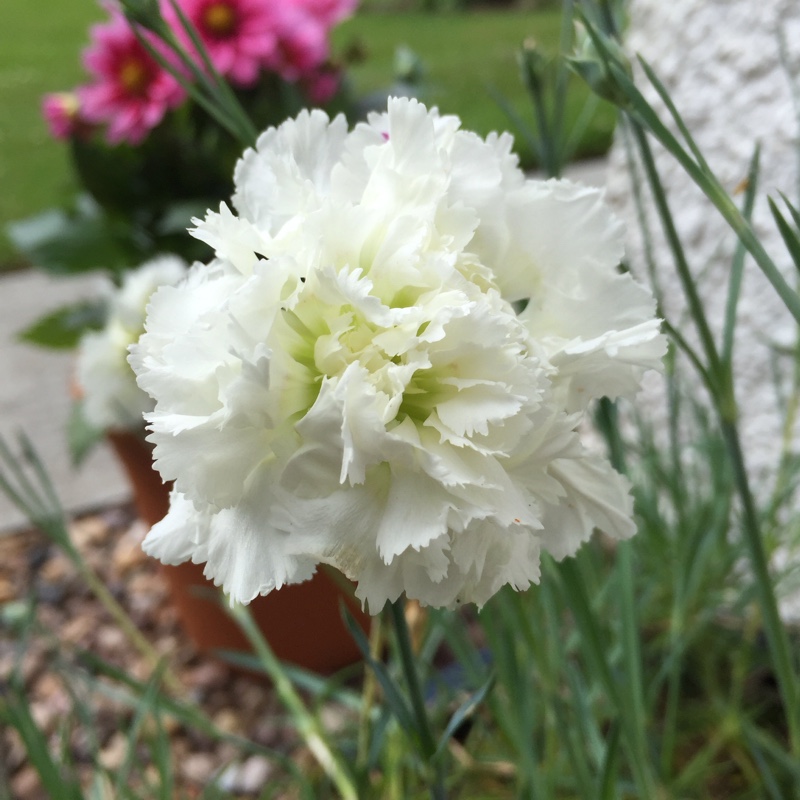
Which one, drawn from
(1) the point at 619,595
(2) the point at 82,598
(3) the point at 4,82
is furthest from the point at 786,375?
(3) the point at 4,82

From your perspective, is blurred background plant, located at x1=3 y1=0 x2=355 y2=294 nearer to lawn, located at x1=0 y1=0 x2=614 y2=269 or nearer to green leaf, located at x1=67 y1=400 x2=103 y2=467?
green leaf, located at x1=67 y1=400 x2=103 y2=467

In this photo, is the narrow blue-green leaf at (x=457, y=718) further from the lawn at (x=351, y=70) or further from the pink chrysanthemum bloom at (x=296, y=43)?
the lawn at (x=351, y=70)

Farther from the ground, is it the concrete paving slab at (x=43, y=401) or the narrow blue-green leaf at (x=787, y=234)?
the narrow blue-green leaf at (x=787, y=234)

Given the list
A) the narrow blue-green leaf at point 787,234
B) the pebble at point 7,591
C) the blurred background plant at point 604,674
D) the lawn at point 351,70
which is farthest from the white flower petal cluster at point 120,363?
the lawn at point 351,70

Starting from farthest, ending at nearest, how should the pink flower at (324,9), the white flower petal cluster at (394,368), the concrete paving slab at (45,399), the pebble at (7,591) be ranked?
the concrete paving slab at (45,399) < the pebble at (7,591) < the pink flower at (324,9) < the white flower petal cluster at (394,368)

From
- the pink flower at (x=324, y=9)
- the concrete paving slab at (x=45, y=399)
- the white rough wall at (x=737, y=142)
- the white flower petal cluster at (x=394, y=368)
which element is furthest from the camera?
the concrete paving slab at (x=45, y=399)

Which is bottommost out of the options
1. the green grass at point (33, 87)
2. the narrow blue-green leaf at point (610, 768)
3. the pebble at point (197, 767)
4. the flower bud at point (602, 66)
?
the pebble at point (197, 767)
